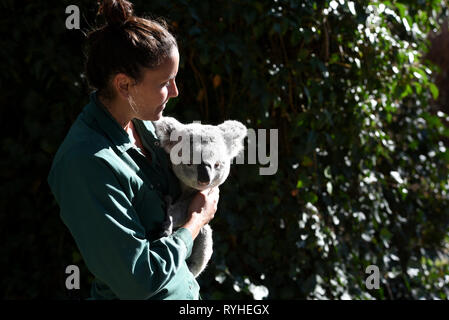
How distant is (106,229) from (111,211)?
51 mm

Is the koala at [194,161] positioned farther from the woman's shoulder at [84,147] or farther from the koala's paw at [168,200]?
the woman's shoulder at [84,147]

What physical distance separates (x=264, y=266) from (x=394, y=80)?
57.6 inches

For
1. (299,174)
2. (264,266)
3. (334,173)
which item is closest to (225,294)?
(264,266)

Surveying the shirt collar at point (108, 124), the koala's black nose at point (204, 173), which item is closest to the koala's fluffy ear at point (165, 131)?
the koala's black nose at point (204, 173)

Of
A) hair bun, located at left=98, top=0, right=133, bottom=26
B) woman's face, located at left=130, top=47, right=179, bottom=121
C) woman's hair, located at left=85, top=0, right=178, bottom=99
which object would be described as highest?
hair bun, located at left=98, top=0, right=133, bottom=26

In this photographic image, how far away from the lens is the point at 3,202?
11.5 feet

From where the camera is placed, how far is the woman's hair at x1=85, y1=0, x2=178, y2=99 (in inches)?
62.2

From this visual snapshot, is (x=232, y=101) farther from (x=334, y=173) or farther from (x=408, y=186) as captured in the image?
(x=408, y=186)

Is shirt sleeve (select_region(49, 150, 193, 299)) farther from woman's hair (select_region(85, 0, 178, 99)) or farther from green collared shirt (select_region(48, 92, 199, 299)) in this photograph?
woman's hair (select_region(85, 0, 178, 99))

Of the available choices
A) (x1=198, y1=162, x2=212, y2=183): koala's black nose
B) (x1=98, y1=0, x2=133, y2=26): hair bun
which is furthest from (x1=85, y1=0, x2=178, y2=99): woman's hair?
(x1=198, y1=162, x2=212, y2=183): koala's black nose

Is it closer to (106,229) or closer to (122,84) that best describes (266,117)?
(122,84)

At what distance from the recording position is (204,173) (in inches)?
73.9

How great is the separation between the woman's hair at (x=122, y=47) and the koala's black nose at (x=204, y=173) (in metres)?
0.41

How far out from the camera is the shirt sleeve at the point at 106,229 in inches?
56.1
